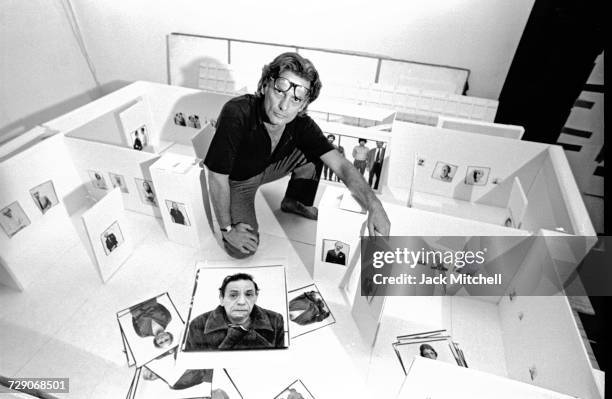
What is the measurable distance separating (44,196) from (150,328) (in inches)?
27.2

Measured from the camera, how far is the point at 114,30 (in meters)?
2.59

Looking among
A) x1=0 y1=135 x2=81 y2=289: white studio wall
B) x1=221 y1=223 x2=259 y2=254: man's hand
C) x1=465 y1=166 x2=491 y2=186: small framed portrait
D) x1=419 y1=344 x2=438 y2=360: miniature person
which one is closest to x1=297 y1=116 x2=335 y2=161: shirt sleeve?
x1=221 y1=223 x2=259 y2=254: man's hand

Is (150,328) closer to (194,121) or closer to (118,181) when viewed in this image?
(118,181)

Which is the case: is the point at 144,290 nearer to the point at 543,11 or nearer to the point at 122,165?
the point at 122,165

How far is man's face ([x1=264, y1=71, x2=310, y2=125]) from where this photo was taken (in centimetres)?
122

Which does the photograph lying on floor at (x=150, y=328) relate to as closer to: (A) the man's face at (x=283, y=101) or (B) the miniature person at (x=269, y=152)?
(B) the miniature person at (x=269, y=152)

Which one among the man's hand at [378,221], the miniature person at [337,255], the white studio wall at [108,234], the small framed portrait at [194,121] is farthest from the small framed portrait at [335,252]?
the small framed portrait at [194,121]

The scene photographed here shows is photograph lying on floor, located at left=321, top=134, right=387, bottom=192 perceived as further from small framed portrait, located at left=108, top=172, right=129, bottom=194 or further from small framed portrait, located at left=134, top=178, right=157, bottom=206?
small framed portrait, located at left=108, top=172, right=129, bottom=194

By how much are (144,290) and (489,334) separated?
1201mm

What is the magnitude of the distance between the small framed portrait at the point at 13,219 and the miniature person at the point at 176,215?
490 millimetres

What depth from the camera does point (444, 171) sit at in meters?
1.74

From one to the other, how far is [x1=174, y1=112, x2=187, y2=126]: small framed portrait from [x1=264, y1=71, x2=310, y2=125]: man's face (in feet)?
2.98

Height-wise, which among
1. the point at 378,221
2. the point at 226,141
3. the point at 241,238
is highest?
the point at 226,141

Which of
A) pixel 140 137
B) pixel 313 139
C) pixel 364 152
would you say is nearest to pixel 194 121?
pixel 140 137
